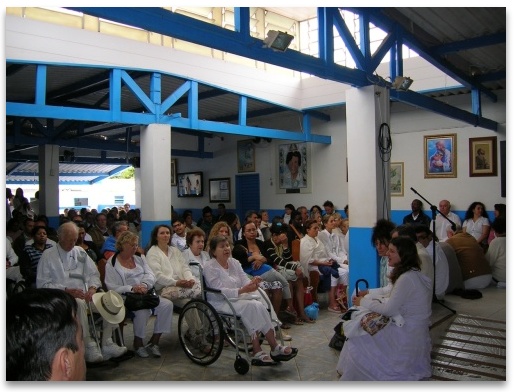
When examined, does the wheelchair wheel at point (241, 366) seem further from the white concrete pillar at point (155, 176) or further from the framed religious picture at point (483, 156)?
the framed religious picture at point (483, 156)

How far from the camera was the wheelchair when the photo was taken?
12.2ft

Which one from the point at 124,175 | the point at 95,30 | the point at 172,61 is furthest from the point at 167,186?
the point at 124,175

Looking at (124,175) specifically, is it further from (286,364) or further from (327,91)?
(286,364)

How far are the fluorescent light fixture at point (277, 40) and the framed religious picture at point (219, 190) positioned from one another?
9.32 metres

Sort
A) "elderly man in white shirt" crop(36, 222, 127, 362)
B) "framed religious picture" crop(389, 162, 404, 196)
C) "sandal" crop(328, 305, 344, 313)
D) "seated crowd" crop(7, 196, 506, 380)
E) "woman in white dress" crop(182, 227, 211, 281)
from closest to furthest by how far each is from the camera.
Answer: "seated crowd" crop(7, 196, 506, 380)
"elderly man in white shirt" crop(36, 222, 127, 362)
"woman in white dress" crop(182, 227, 211, 281)
"sandal" crop(328, 305, 344, 313)
"framed religious picture" crop(389, 162, 404, 196)

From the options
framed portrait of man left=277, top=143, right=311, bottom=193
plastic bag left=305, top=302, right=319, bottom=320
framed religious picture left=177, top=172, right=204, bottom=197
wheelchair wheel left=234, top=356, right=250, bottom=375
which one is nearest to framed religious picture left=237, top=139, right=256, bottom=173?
framed portrait of man left=277, top=143, right=311, bottom=193

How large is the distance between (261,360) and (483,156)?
665 cm

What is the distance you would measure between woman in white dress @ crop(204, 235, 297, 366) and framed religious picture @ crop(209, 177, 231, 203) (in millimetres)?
8847

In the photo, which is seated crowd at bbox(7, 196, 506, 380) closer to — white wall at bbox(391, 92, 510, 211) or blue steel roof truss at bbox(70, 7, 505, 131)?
blue steel roof truss at bbox(70, 7, 505, 131)

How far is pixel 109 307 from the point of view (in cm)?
372

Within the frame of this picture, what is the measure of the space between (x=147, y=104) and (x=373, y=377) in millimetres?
5696

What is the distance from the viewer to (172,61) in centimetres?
813

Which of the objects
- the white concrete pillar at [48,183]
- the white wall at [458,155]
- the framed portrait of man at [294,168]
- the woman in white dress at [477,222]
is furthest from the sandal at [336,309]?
the white concrete pillar at [48,183]

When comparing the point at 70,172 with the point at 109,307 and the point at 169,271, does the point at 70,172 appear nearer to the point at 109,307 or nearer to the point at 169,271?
the point at 169,271
